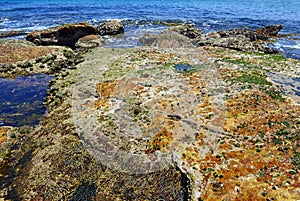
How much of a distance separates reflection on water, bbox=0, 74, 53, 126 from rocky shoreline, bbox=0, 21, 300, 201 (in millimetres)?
883

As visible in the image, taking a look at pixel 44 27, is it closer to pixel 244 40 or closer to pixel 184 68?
pixel 184 68

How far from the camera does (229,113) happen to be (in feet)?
47.0

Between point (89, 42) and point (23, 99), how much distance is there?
15459 mm

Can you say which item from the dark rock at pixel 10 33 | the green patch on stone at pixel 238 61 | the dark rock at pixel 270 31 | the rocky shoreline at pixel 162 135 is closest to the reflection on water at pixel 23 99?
the rocky shoreline at pixel 162 135

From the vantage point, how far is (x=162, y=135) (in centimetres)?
1311

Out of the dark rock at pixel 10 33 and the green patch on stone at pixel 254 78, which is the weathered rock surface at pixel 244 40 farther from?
the dark rock at pixel 10 33

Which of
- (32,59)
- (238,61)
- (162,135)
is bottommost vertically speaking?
(32,59)

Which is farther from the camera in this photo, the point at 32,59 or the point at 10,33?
the point at 10,33

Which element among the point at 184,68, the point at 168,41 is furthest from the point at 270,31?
the point at 184,68

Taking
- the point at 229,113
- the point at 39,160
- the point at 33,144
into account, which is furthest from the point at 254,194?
the point at 33,144

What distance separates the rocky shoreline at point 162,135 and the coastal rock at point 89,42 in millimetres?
9495

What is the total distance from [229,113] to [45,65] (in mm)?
18690

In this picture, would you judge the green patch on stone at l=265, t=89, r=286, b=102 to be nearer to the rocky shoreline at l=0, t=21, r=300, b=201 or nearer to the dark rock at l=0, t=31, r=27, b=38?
the rocky shoreline at l=0, t=21, r=300, b=201

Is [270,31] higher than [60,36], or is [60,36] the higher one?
[270,31]
